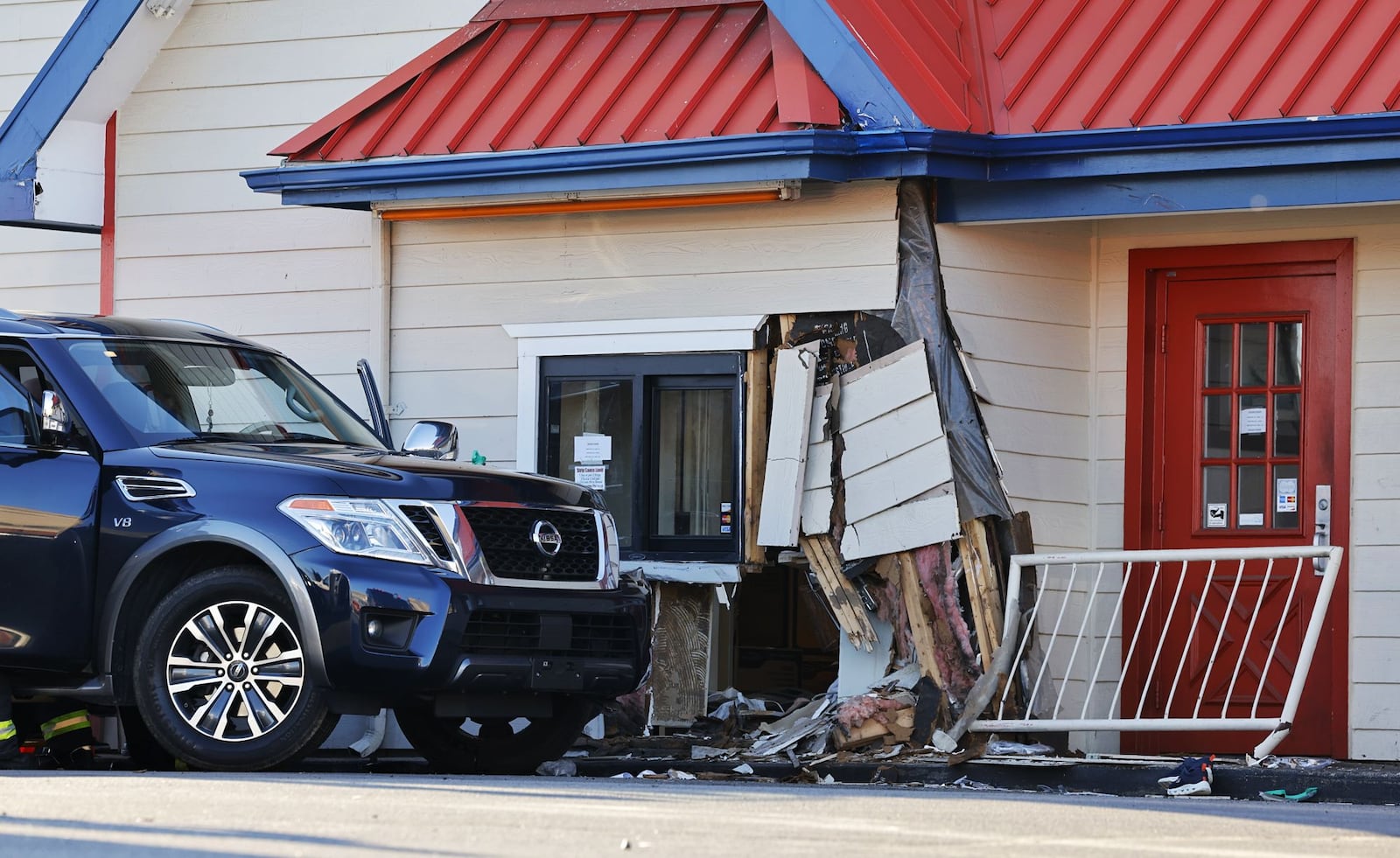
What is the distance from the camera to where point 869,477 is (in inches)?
428

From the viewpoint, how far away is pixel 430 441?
9516 millimetres

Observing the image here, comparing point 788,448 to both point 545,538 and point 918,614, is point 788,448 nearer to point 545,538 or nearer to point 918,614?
point 918,614

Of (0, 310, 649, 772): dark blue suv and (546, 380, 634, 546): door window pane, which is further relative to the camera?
(546, 380, 634, 546): door window pane

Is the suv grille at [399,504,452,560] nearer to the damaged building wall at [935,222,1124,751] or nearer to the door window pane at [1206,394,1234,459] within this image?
the damaged building wall at [935,222,1124,751]

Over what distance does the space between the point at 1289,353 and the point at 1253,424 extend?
42cm

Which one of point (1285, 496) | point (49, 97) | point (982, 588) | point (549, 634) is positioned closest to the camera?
point (549, 634)

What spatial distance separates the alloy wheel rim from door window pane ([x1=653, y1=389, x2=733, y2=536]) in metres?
3.49

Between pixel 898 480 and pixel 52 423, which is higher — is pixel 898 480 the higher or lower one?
the lower one

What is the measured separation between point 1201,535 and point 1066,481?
2.56 feet

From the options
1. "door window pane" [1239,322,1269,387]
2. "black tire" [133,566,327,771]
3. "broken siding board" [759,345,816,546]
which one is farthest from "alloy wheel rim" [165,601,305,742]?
"door window pane" [1239,322,1269,387]

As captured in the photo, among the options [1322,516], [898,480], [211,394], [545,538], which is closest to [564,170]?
[898,480]

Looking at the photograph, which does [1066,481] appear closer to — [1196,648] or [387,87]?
[1196,648]

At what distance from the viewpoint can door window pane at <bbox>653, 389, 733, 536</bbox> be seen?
37.3 ft

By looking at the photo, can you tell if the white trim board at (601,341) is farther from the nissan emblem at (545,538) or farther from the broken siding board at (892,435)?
the nissan emblem at (545,538)
